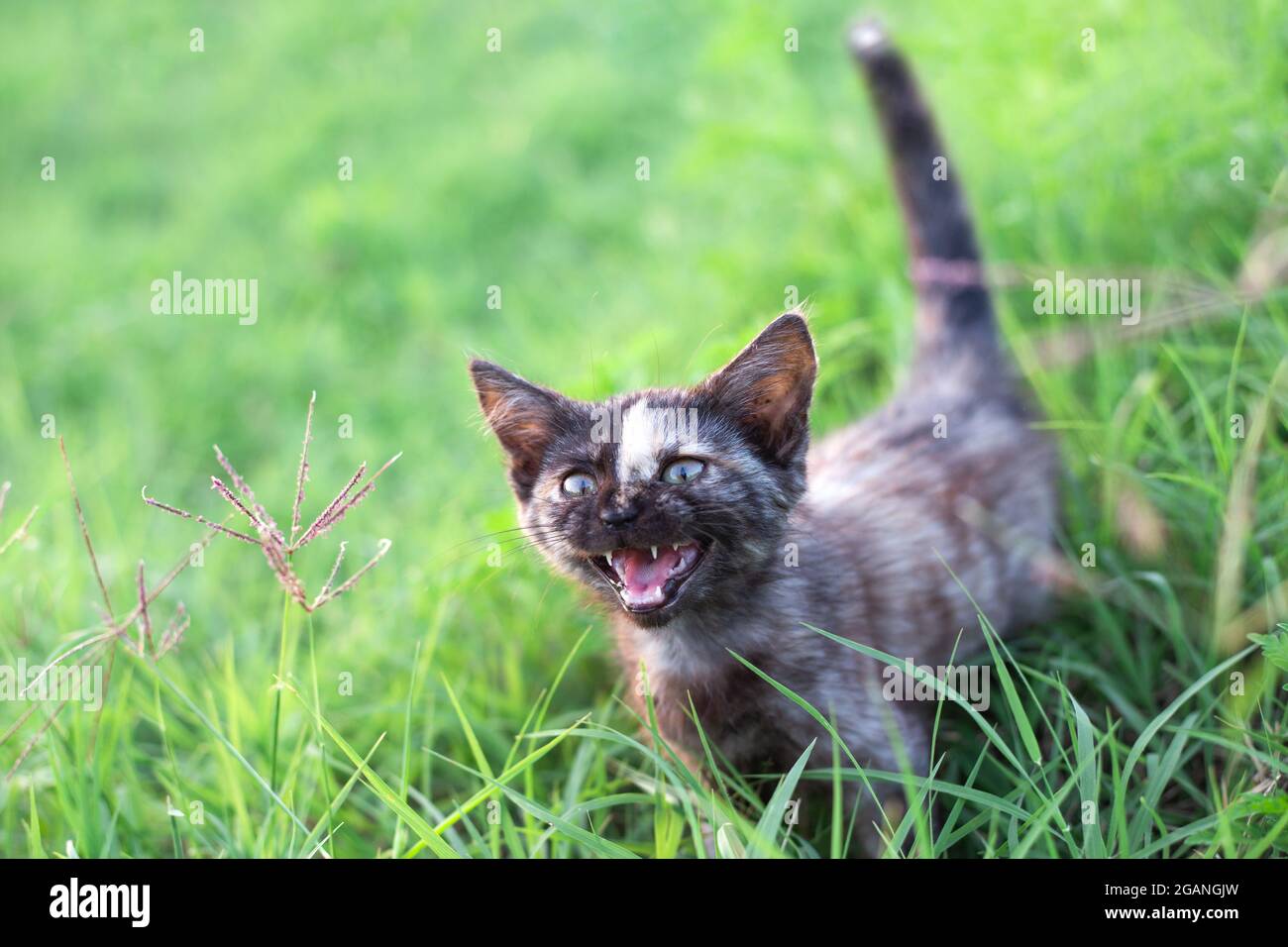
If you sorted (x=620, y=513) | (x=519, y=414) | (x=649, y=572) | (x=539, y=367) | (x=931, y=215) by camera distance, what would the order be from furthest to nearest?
(x=539, y=367) < (x=931, y=215) < (x=519, y=414) < (x=649, y=572) < (x=620, y=513)

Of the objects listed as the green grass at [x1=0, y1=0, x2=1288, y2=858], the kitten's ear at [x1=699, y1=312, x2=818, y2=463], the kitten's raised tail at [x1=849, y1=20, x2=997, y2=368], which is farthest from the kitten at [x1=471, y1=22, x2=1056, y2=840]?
the kitten's raised tail at [x1=849, y1=20, x2=997, y2=368]

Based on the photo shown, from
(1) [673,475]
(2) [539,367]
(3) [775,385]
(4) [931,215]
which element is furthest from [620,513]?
(2) [539,367]

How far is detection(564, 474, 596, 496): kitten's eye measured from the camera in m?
2.25

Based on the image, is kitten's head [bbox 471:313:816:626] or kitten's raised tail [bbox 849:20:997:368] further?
kitten's raised tail [bbox 849:20:997:368]

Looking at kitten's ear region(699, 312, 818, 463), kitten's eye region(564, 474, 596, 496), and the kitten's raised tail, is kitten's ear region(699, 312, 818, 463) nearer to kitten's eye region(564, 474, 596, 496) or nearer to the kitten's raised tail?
kitten's eye region(564, 474, 596, 496)

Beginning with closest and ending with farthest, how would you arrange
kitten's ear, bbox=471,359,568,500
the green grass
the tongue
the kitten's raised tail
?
1. the tongue
2. the green grass
3. kitten's ear, bbox=471,359,568,500
4. the kitten's raised tail

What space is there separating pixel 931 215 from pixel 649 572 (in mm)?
1869

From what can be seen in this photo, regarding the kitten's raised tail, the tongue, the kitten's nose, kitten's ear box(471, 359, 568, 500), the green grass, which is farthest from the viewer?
the kitten's raised tail

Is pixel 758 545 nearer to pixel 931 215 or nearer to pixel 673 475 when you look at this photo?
pixel 673 475

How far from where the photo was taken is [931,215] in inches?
132

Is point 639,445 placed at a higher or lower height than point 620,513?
higher
